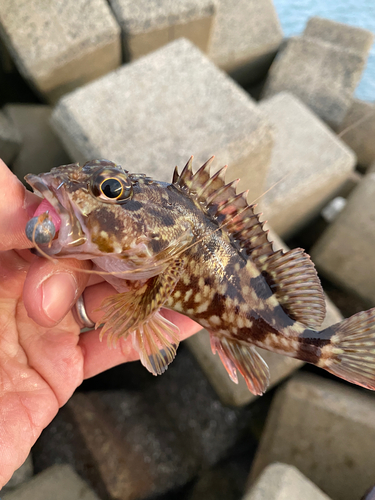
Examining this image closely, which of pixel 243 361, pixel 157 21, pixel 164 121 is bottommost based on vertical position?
pixel 243 361

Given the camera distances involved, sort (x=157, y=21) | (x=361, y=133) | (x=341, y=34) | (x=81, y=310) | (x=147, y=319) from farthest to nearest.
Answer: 1. (x=341, y=34)
2. (x=361, y=133)
3. (x=157, y=21)
4. (x=81, y=310)
5. (x=147, y=319)

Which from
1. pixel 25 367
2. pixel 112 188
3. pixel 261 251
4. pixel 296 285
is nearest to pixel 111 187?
pixel 112 188

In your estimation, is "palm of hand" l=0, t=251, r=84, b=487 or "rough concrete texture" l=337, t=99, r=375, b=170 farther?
"rough concrete texture" l=337, t=99, r=375, b=170

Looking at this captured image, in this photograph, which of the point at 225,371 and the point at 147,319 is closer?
the point at 147,319

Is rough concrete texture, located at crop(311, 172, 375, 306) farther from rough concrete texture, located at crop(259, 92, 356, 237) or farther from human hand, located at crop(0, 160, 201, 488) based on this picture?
human hand, located at crop(0, 160, 201, 488)

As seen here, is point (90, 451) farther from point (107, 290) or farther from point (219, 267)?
point (219, 267)

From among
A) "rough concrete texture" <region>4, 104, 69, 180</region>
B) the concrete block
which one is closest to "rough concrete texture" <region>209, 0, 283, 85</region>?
"rough concrete texture" <region>4, 104, 69, 180</region>

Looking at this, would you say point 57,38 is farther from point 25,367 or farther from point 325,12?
point 325,12
